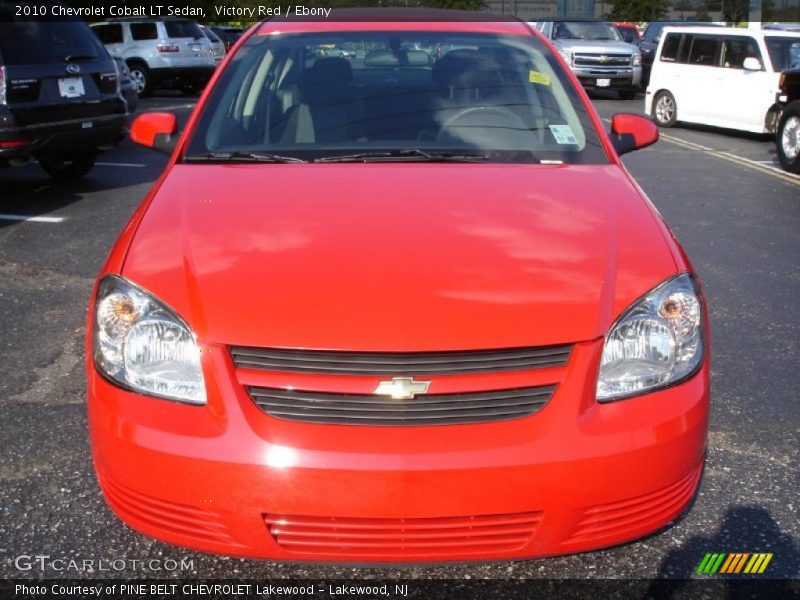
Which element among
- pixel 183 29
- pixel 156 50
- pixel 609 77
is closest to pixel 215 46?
pixel 183 29

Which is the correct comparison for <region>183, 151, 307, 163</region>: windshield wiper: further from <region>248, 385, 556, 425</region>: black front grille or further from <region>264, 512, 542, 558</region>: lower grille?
<region>264, 512, 542, 558</region>: lower grille

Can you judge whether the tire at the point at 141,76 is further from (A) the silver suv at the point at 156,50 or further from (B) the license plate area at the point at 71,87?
(B) the license plate area at the point at 71,87

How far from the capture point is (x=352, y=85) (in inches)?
149

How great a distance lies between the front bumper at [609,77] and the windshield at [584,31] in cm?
155

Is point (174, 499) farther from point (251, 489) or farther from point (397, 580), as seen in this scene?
point (397, 580)

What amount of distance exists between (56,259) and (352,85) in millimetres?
3372

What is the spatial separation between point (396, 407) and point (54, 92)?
6782 millimetres

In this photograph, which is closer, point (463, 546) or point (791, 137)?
point (463, 546)

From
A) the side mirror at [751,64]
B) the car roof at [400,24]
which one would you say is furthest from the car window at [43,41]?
the side mirror at [751,64]

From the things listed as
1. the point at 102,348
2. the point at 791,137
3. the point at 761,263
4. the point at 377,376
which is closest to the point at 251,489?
the point at 377,376

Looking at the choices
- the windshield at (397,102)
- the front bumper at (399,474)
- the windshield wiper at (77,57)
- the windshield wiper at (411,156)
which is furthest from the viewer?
the windshield wiper at (77,57)

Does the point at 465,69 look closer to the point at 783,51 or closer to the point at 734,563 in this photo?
the point at 734,563

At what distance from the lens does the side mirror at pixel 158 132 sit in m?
4.04

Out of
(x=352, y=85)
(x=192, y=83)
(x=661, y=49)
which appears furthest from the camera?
(x=192, y=83)
